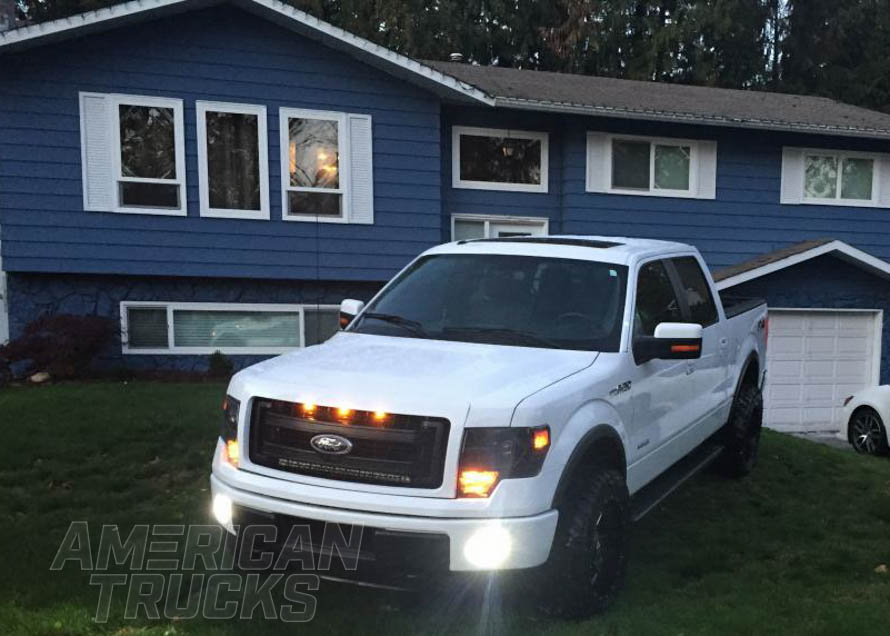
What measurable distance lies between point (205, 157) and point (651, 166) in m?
8.26

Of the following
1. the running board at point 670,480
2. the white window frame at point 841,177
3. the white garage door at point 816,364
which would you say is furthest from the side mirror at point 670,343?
the white window frame at point 841,177

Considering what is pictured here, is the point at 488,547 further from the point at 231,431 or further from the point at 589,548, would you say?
the point at 231,431

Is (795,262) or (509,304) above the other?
(509,304)

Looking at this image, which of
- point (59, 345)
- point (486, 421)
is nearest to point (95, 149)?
point (59, 345)

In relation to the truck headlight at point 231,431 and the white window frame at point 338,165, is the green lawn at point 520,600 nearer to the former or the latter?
the truck headlight at point 231,431

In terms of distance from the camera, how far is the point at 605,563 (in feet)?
12.2

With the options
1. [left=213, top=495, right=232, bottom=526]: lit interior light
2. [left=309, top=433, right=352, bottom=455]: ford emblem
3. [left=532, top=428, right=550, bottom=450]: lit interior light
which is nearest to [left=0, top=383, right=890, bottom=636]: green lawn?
[left=213, top=495, right=232, bottom=526]: lit interior light

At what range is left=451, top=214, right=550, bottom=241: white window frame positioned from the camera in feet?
43.8

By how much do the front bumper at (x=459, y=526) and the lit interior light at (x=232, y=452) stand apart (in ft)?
1.26

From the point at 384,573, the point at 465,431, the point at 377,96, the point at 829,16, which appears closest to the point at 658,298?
the point at 465,431

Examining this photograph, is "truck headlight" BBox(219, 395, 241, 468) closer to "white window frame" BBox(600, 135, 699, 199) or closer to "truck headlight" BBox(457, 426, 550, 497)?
"truck headlight" BBox(457, 426, 550, 497)

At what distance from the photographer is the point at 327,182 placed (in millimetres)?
12023

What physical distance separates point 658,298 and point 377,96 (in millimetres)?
8490

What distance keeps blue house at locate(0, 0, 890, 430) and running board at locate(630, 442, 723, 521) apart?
7553mm
